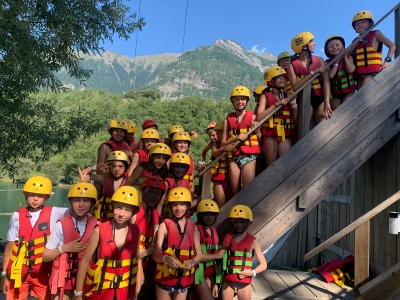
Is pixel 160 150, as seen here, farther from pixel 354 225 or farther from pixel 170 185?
pixel 354 225

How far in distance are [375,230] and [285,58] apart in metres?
3.84

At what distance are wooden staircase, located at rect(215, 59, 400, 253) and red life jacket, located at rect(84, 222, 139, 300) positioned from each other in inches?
69.3

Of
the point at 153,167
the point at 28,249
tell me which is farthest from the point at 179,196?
the point at 28,249

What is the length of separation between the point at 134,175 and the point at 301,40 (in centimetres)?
351

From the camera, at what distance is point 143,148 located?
6.16m

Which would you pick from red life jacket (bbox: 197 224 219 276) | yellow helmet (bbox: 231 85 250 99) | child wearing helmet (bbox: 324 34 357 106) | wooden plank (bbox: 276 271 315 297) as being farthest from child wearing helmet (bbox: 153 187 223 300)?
child wearing helmet (bbox: 324 34 357 106)

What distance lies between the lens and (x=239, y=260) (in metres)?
4.41

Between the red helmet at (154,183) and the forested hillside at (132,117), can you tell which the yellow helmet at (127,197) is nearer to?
the red helmet at (154,183)

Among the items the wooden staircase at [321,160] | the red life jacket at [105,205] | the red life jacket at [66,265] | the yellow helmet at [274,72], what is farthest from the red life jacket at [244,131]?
the red life jacket at [66,265]

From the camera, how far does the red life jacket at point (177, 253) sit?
13.4ft

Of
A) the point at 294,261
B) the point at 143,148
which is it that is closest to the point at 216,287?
the point at 143,148

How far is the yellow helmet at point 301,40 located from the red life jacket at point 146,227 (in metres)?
3.57

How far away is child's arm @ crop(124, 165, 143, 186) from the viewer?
5.08m

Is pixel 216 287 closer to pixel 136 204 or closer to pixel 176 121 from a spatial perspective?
pixel 136 204
